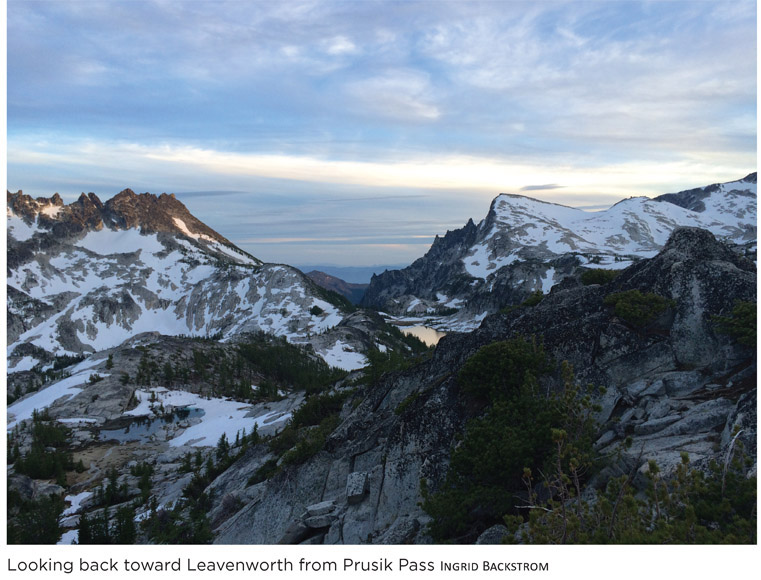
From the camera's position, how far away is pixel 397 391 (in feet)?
114

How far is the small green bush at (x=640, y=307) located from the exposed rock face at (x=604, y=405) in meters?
0.39

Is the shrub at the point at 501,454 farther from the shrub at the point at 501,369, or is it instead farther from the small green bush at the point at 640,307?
the small green bush at the point at 640,307

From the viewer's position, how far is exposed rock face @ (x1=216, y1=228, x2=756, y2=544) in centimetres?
1780

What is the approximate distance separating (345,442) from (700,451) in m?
19.7

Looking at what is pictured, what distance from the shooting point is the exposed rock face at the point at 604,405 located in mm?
17797

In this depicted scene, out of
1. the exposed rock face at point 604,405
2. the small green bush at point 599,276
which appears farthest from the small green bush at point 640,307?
the small green bush at point 599,276

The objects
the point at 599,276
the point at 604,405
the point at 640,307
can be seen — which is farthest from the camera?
the point at 599,276

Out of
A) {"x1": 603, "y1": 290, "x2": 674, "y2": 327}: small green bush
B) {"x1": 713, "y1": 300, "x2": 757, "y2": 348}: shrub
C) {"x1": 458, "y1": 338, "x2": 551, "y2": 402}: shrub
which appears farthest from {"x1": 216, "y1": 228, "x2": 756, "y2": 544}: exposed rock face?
{"x1": 458, "y1": 338, "x2": 551, "y2": 402}: shrub

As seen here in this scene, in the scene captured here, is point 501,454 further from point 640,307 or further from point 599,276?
point 599,276

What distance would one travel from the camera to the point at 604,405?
20547 mm

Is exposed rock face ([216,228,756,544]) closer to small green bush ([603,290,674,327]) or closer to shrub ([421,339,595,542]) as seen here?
small green bush ([603,290,674,327])

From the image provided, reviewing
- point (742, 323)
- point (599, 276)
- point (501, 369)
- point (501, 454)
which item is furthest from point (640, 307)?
point (599, 276)

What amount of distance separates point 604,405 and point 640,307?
19.1ft
